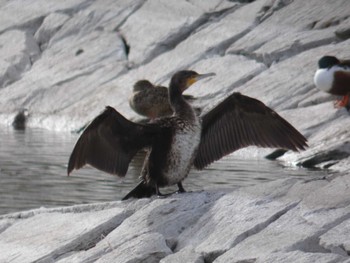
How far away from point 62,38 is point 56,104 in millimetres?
2386

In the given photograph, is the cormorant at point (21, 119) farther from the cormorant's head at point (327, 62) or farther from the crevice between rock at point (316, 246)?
the crevice between rock at point (316, 246)

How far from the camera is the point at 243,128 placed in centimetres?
739

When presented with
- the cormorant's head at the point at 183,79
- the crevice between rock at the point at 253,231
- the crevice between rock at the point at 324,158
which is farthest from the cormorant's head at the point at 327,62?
the crevice between rock at the point at 253,231

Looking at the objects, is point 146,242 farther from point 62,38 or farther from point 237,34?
point 62,38

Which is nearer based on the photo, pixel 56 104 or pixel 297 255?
pixel 297 255

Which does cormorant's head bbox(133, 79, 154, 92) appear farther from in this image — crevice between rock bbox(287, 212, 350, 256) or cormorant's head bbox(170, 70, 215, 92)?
crevice between rock bbox(287, 212, 350, 256)

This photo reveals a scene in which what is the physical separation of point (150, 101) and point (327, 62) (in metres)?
2.22

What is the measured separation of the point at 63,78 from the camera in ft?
52.9

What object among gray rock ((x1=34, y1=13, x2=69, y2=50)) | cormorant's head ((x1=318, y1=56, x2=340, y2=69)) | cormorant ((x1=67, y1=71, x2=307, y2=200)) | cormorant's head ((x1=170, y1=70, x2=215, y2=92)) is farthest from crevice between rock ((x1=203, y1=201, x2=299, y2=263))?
gray rock ((x1=34, y1=13, x2=69, y2=50))

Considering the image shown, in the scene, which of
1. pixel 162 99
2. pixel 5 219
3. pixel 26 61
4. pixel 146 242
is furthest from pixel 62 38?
pixel 146 242

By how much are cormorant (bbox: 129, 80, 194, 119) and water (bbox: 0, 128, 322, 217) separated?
4.38ft

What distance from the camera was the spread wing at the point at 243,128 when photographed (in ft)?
24.0

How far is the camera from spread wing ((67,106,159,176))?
23.3 feet

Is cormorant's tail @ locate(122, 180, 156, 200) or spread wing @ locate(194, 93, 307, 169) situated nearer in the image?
cormorant's tail @ locate(122, 180, 156, 200)
